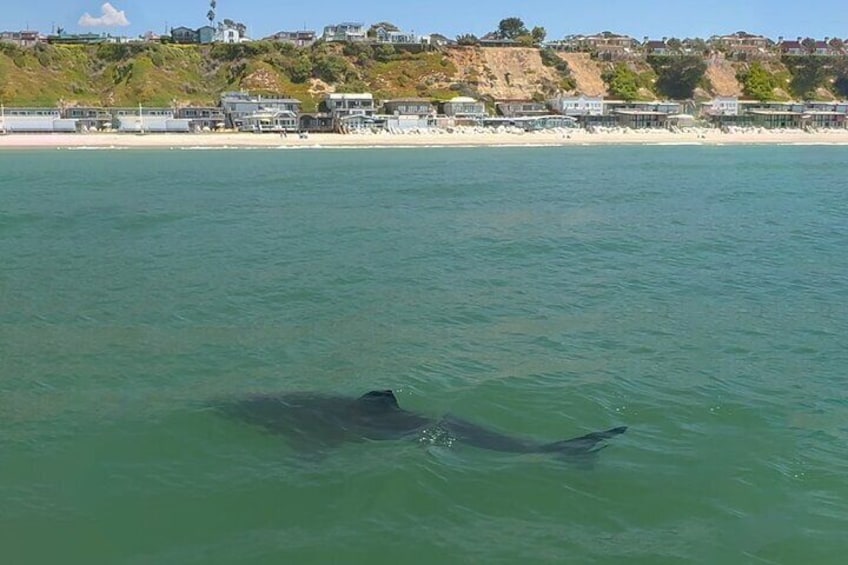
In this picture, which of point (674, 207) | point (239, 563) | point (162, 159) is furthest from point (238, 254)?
point (162, 159)

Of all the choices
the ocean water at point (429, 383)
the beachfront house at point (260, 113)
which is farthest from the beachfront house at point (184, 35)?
the ocean water at point (429, 383)

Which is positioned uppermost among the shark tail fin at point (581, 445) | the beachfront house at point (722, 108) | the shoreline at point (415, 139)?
the beachfront house at point (722, 108)

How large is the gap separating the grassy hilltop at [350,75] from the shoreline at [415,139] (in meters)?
19.3

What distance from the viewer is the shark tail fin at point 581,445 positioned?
11.8m

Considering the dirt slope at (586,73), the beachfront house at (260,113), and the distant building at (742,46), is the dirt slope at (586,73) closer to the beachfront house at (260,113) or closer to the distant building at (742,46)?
the distant building at (742,46)

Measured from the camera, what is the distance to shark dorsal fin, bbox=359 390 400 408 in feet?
42.1

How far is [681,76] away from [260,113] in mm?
81163

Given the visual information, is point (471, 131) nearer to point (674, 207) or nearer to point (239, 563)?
point (674, 207)

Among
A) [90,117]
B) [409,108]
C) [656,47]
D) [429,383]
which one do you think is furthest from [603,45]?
[429,383]

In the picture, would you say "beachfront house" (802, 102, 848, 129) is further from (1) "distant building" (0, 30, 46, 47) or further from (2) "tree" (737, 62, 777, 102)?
(1) "distant building" (0, 30, 46, 47)

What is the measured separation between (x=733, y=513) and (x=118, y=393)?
9.83 m

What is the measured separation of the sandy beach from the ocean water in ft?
222

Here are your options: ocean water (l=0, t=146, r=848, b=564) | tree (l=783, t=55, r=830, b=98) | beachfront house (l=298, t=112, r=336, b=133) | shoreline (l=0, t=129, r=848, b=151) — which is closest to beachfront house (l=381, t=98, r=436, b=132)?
shoreline (l=0, t=129, r=848, b=151)

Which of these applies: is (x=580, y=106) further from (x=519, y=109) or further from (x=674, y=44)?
(x=674, y=44)
